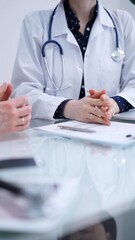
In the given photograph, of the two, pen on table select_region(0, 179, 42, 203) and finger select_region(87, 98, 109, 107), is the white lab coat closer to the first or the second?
finger select_region(87, 98, 109, 107)

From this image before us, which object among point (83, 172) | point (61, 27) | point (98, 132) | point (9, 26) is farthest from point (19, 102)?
point (9, 26)

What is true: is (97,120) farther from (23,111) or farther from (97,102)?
(23,111)

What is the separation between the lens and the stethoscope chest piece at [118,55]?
4.13 ft

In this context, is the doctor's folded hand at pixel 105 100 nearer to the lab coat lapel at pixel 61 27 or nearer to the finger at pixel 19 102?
the finger at pixel 19 102

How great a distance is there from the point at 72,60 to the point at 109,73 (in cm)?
16

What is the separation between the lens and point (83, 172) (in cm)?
50

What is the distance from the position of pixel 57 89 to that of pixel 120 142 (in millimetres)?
614

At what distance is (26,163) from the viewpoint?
20.6 inches

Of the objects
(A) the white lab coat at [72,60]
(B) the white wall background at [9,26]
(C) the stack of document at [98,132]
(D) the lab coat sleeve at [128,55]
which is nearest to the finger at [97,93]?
(C) the stack of document at [98,132]

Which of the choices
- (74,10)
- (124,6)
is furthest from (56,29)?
(124,6)

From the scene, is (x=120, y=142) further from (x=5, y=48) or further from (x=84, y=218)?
(x=5, y=48)

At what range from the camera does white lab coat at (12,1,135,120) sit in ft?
3.99

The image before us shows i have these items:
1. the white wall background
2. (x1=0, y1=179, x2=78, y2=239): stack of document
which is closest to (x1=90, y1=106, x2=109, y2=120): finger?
(x1=0, y1=179, x2=78, y2=239): stack of document

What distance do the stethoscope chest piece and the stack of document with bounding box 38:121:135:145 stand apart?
0.47 meters
